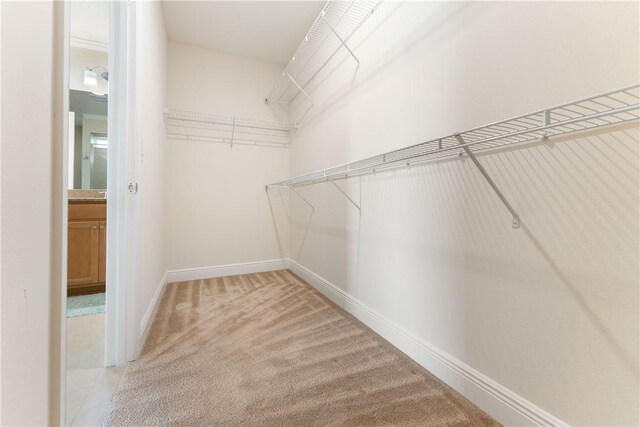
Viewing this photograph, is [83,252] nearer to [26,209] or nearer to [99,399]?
[99,399]

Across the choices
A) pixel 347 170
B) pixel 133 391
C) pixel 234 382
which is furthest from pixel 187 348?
pixel 347 170

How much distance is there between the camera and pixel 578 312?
2.57 ft

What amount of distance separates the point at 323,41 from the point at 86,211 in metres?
2.48

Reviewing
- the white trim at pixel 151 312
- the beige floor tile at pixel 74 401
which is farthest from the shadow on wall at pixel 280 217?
the beige floor tile at pixel 74 401

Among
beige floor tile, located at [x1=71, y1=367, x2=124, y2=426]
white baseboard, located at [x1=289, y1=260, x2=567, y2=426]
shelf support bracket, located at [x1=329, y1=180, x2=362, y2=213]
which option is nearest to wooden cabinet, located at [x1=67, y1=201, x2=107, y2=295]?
beige floor tile, located at [x1=71, y1=367, x2=124, y2=426]

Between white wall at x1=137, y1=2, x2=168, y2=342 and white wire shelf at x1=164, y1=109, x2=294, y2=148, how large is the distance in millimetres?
420

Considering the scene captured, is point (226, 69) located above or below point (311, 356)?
above

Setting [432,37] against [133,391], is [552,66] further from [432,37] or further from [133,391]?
[133,391]

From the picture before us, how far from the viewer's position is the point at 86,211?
224 cm

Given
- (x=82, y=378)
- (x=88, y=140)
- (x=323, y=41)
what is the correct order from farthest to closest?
(x=88, y=140) → (x=323, y=41) → (x=82, y=378)

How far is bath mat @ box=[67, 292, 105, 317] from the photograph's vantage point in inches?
75.4

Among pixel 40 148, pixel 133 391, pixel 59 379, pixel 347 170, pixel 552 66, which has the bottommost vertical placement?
pixel 133 391

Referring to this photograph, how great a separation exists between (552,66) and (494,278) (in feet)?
2.43

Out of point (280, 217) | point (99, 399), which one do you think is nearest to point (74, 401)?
point (99, 399)
